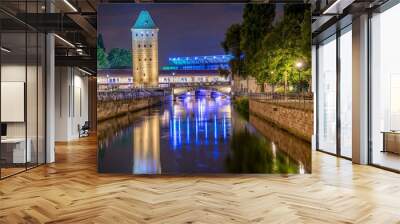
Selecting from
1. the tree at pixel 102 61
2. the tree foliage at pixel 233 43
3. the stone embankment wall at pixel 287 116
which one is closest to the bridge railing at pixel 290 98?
the stone embankment wall at pixel 287 116

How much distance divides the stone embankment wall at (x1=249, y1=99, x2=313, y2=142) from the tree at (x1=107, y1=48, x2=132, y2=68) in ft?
7.39

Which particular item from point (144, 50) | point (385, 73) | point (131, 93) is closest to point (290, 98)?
point (385, 73)

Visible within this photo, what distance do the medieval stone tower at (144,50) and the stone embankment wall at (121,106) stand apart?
30 cm

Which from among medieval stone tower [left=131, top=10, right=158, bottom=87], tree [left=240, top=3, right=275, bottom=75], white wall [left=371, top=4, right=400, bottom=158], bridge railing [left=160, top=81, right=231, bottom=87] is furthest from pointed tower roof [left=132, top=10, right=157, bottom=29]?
white wall [left=371, top=4, right=400, bottom=158]

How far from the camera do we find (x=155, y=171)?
23.6ft

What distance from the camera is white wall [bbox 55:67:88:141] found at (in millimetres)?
15422

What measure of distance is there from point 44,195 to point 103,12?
130 inches

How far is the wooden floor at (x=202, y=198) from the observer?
4.77 m

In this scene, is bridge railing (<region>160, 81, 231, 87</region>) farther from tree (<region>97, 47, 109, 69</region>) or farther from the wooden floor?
the wooden floor

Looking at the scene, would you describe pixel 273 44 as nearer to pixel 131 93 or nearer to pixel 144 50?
pixel 144 50

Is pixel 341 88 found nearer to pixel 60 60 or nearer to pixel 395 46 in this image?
pixel 395 46

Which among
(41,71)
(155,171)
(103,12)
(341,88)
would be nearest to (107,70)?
(103,12)

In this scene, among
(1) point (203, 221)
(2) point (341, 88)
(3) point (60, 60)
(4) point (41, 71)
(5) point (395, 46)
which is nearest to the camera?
(1) point (203, 221)

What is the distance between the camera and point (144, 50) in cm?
729
